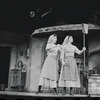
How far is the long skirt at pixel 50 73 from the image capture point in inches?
239

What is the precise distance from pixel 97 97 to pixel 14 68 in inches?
117

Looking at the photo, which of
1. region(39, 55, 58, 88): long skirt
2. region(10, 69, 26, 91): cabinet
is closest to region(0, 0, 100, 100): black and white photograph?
region(10, 69, 26, 91): cabinet

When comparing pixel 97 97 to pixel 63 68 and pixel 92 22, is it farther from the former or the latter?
pixel 92 22

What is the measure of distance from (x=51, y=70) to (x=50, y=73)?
0.08m

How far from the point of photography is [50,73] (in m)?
6.14

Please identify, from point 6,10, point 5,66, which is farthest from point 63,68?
point 5,66

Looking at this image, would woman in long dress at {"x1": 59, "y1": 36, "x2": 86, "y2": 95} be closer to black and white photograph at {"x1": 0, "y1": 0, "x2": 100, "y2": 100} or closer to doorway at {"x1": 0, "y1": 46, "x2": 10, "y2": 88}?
black and white photograph at {"x1": 0, "y1": 0, "x2": 100, "y2": 100}

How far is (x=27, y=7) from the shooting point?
7.41 m

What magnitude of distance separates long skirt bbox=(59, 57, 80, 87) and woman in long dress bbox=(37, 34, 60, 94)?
0.17m

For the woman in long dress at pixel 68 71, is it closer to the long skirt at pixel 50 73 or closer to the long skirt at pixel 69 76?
the long skirt at pixel 69 76

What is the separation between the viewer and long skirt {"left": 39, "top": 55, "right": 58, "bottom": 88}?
19.9ft

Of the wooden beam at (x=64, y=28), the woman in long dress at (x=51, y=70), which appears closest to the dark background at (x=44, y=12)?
the wooden beam at (x=64, y=28)

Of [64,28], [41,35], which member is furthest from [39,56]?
[64,28]

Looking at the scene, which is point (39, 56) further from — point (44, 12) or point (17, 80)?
point (44, 12)
